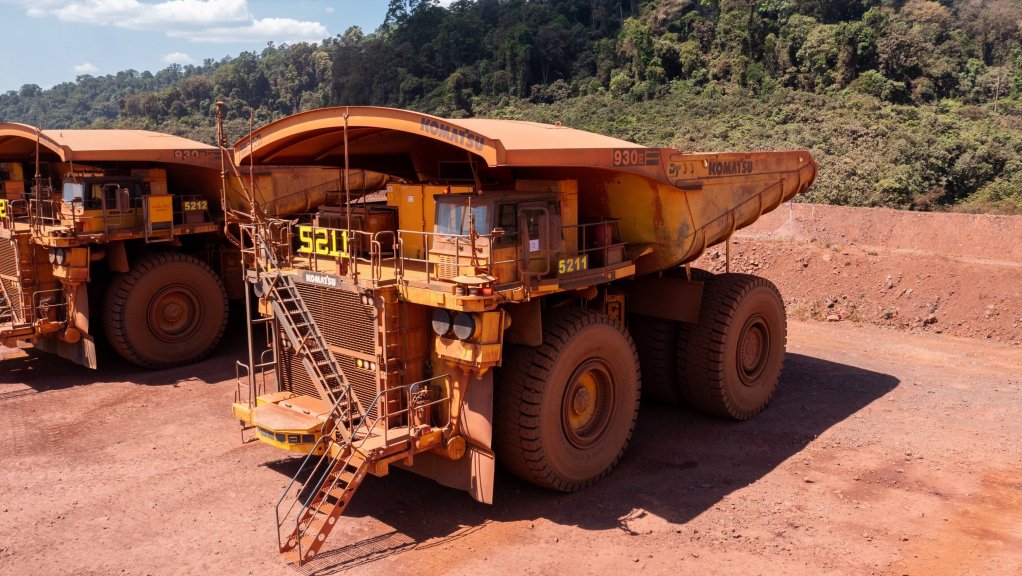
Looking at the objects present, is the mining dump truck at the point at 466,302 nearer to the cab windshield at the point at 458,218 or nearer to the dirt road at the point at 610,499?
the cab windshield at the point at 458,218

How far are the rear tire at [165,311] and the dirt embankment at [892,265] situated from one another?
11613 mm

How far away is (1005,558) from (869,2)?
55.6 metres

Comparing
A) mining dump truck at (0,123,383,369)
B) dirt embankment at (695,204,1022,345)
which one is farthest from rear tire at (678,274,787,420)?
mining dump truck at (0,123,383,369)

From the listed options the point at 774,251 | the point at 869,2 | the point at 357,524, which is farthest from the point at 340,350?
the point at 869,2

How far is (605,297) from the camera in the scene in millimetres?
9812

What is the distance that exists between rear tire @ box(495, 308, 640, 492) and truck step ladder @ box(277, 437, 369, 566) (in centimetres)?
152

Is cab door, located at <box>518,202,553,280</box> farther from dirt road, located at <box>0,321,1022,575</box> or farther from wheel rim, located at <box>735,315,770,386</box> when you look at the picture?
wheel rim, located at <box>735,315,770,386</box>

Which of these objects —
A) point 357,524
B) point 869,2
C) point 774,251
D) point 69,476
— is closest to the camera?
point 357,524

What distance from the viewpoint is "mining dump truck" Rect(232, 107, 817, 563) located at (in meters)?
7.59

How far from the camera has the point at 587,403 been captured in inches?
343

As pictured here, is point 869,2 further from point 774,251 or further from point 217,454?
point 217,454

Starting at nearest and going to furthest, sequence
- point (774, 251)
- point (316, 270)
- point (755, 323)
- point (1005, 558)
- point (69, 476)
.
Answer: point (1005, 558) < point (316, 270) < point (69, 476) < point (755, 323) < point (774, 251)

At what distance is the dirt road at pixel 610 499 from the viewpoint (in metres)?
7.31

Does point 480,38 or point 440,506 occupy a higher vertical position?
point 480,38
